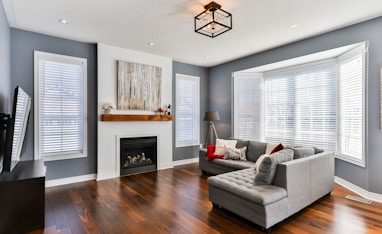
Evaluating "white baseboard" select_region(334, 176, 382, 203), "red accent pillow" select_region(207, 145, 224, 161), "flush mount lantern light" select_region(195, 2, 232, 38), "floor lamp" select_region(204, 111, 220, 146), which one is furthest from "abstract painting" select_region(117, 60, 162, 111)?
"white baseboard" select_region(334, 176, 382, 203)

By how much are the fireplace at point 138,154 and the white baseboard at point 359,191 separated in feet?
13.2

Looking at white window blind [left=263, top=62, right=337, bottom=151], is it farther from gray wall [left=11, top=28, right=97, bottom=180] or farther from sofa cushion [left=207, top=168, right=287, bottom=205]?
gray wall [left=11, top=28, right=97, bottom=180]

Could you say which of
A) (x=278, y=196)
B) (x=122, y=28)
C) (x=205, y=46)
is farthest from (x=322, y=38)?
(x=122, y=28)

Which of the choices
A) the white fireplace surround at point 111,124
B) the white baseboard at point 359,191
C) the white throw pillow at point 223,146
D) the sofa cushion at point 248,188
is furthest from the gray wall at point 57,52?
the white baseboard at point 359,191

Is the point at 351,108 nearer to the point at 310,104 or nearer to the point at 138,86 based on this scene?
the point at 310,104

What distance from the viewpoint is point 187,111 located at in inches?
239

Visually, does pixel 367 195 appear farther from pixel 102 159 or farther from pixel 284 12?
pixel 102 159

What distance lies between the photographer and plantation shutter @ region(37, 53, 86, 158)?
12.8ft

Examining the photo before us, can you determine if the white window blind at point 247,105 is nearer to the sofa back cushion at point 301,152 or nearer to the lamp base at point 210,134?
the lamp base at point 210,134

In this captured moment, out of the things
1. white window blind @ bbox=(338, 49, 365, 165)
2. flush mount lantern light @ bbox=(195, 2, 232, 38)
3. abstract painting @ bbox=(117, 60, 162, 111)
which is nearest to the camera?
flush mount lantern light @ bbox=(195, 2, 232, 38)

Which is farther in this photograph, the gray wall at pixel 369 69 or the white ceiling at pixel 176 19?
the gray wall at pixel 369 69

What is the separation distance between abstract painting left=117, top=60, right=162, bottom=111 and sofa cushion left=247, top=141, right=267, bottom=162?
2.49m

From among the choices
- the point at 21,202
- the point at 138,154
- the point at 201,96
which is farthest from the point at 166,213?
the point at 201,96

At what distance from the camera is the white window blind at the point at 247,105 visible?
18.5 feet
